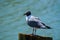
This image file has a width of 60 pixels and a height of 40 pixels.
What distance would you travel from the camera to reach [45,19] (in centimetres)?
793

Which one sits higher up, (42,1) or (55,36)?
(42,1)

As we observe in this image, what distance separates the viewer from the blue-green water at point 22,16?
6.92m

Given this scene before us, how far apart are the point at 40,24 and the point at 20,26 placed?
3.36 meters

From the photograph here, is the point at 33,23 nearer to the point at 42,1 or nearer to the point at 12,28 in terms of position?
the point at 12,28

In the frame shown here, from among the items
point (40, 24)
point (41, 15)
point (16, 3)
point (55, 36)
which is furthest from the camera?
point (16, 3)

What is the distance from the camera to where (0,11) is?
9109 mm

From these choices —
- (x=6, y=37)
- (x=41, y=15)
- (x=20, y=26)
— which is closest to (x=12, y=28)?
(x=20, y=26)

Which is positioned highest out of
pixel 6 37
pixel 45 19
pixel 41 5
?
pixel 41 5

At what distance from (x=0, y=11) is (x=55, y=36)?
9.86 feet

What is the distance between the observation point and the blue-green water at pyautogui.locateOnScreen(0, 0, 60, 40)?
6.92 metres

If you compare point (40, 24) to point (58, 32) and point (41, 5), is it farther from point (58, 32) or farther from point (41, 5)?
point (41, 5)

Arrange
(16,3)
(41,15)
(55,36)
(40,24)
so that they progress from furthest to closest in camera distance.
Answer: (16,3) < (41,15) < (55,36) < (40,24)

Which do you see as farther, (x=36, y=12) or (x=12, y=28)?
(x=36, y=12)

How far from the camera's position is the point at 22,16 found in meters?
8.59
